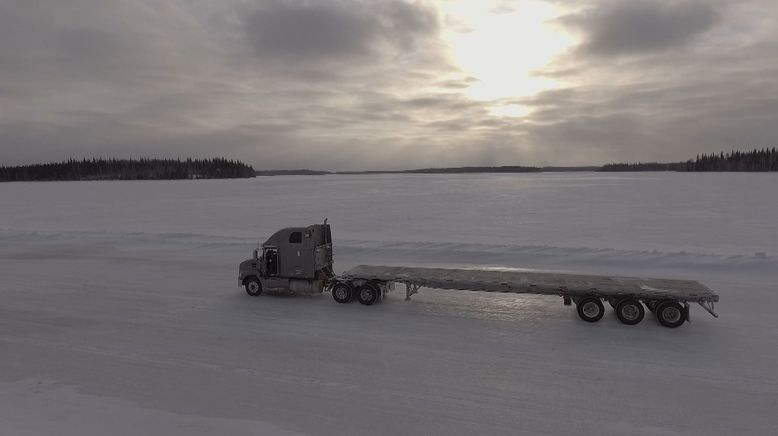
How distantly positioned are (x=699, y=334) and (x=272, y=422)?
9.34 metres

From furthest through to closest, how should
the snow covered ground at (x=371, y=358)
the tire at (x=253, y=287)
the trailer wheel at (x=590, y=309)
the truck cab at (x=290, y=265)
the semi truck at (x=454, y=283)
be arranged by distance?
the tire at (x=253, y=287)
the truck cab at (x=290, y=265)
the trailer wheel at (x=590, y=309)
the semi truck at (x=454, y=283)
the snow covered ground at (x=371, y=358)

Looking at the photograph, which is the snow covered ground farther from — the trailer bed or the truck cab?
the trailer bed

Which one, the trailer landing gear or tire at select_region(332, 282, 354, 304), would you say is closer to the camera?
the trailer landing gear

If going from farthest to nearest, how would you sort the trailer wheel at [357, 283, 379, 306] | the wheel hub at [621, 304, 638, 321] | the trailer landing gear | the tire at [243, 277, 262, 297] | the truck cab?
the tire at [243, 277, 262, 297] → the truck cab → the trailer wheel at [357, 283, 379, 306] → the wheel hub at [621, 304, 638, 321] → the trailer landing gear

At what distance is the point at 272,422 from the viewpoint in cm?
690

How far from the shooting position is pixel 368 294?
13023 millimetres

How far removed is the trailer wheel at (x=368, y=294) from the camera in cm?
1295

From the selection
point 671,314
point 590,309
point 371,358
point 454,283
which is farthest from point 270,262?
point 671,314

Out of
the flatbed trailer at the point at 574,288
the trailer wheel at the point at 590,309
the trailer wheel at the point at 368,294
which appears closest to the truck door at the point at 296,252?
the flatbed trailer at the point at 574,288

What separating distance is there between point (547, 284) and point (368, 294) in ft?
15.6

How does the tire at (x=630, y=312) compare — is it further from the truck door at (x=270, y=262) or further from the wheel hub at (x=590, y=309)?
the truck door at (x=270, y=262)

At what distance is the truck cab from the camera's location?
13.7 m

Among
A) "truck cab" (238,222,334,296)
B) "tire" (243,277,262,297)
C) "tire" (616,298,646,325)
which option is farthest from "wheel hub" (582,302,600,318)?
"tire" (243,277,262,297)

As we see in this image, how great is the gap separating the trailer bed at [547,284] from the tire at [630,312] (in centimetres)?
24
